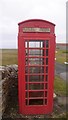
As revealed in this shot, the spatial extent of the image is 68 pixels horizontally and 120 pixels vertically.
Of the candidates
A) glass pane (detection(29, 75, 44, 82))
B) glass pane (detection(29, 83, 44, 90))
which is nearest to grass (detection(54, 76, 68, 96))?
glass pane (detection(29, 83, 44, 90))

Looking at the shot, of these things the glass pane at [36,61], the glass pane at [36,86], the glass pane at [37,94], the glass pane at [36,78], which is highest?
the glass pane at [36,61]

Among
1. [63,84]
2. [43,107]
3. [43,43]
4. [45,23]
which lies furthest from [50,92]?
[63,84]

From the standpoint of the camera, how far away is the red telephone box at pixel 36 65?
5832 mm

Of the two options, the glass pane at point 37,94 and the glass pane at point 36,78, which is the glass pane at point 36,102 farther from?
the glass pane at point 36,78

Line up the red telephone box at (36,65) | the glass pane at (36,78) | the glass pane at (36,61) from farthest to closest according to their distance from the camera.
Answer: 1. the glass pane at (36,78)
2. the glass pane at (36,61)
3. the red telephone box at (36,65)

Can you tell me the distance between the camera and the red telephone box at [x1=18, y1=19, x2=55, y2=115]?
19.1 feet

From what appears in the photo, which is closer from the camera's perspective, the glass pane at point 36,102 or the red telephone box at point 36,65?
the red telephone box at point 36,65

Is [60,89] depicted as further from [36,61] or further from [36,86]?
[36,61]

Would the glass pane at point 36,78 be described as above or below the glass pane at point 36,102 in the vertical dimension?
above

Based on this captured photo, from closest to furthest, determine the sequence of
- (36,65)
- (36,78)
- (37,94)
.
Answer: (36,65), (36,78), (37,94)

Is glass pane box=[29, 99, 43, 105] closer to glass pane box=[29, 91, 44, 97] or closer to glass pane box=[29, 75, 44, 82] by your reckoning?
glass pane box=[29, 91, 44, 97]

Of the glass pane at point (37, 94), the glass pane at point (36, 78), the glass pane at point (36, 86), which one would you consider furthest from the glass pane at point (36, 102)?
the glass pane at point (36, 78)

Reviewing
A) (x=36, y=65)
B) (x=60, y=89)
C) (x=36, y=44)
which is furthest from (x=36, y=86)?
(x=60, y=89)

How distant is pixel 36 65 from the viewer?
5938mm
